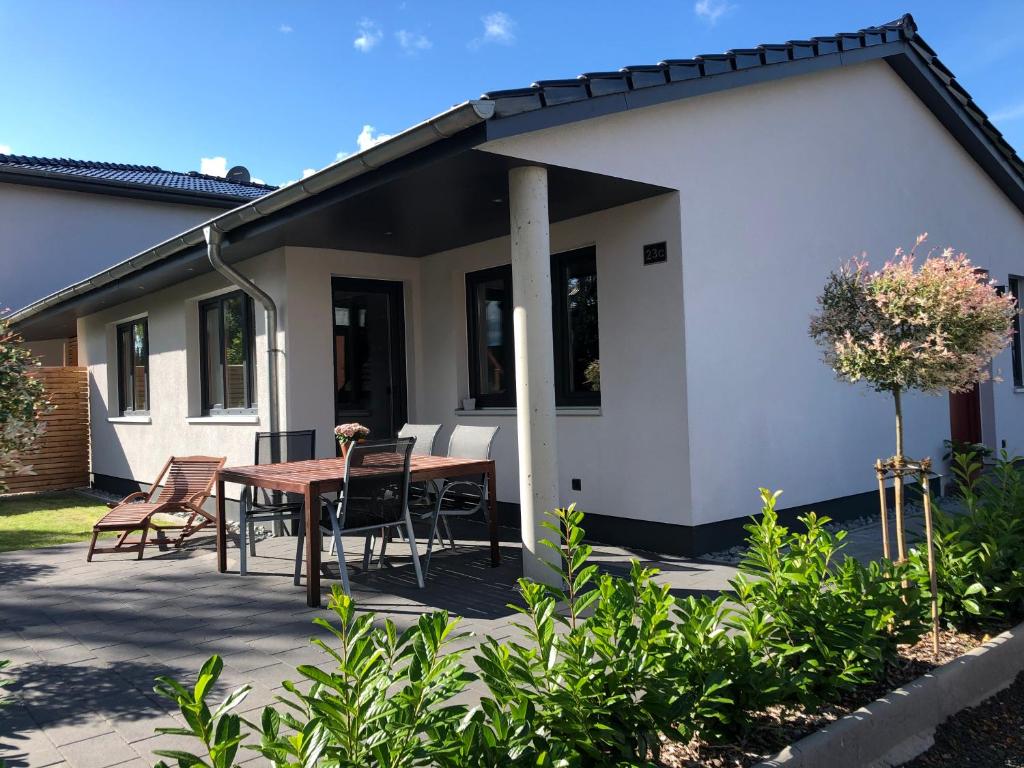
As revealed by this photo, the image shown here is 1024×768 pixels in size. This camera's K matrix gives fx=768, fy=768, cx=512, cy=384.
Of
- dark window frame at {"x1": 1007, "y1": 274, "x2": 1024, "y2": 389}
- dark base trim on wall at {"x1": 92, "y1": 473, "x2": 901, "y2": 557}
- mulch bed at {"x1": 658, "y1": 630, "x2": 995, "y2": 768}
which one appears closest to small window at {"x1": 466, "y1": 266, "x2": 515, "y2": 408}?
dark base trim on wall at {"x1": 92, "y1": 473, "x2": 901, "y2": 557}

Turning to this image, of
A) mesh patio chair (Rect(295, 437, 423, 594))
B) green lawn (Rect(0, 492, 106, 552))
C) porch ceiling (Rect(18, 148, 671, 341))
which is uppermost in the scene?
porch ceiling (Rect(18, 148, 671, 341))

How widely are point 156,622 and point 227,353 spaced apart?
510cm

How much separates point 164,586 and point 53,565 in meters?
1.70

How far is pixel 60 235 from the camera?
15742 millimetres

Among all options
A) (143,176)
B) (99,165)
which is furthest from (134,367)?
(99,165)

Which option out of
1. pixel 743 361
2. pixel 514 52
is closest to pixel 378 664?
pixel 743 361

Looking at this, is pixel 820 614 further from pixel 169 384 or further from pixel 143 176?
pixel 143 176

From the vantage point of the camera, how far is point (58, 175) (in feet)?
51.0

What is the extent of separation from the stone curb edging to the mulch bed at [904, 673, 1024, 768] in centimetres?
3

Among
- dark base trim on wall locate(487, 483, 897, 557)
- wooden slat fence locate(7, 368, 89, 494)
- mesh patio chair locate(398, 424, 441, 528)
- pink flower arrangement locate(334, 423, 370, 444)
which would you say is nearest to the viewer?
pink flower arrangement locate(334, 423, 370, 444)

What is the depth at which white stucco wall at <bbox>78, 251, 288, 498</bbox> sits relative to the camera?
834 cm

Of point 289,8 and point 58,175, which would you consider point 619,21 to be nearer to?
point 289,8

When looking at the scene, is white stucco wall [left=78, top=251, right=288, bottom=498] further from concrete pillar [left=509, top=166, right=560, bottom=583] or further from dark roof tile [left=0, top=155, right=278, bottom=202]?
dark roof tile [left=0, top=155, right=278, bottom=202]

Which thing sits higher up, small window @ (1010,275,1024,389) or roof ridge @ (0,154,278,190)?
roof ridge @ (0,154,278,190)
